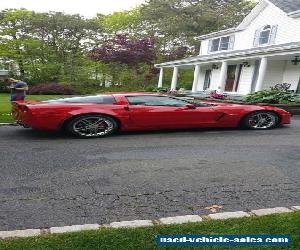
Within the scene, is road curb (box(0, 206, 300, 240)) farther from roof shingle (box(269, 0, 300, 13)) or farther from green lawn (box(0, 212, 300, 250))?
roof shingle (box(269, 0, 300, 13))

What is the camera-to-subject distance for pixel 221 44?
25.5 meters

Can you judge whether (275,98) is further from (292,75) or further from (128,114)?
(128,114)

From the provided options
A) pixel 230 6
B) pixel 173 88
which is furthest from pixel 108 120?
pixel 230 6

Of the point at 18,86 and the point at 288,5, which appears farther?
the point at 288,5

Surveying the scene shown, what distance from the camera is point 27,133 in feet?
25.6

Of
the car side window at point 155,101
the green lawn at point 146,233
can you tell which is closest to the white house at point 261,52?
the car side window at point 155,101

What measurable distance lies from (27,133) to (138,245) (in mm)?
5721

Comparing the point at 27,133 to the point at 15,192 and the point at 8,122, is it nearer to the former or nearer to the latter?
the point at 8,122

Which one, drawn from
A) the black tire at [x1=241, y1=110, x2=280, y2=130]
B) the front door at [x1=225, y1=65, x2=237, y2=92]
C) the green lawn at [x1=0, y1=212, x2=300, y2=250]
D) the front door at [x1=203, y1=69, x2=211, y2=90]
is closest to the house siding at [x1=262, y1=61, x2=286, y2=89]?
the front door at [x1=225, y1=65, x2=237, y2=92]

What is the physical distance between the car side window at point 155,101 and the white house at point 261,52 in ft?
32.7

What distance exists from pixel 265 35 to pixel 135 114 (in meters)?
16.7

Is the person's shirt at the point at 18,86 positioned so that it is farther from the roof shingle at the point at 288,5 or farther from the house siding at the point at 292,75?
the roof shingle at the point at 288,5

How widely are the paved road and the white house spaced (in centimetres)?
1157

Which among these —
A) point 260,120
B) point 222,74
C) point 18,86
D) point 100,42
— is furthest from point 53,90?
point 260,120
